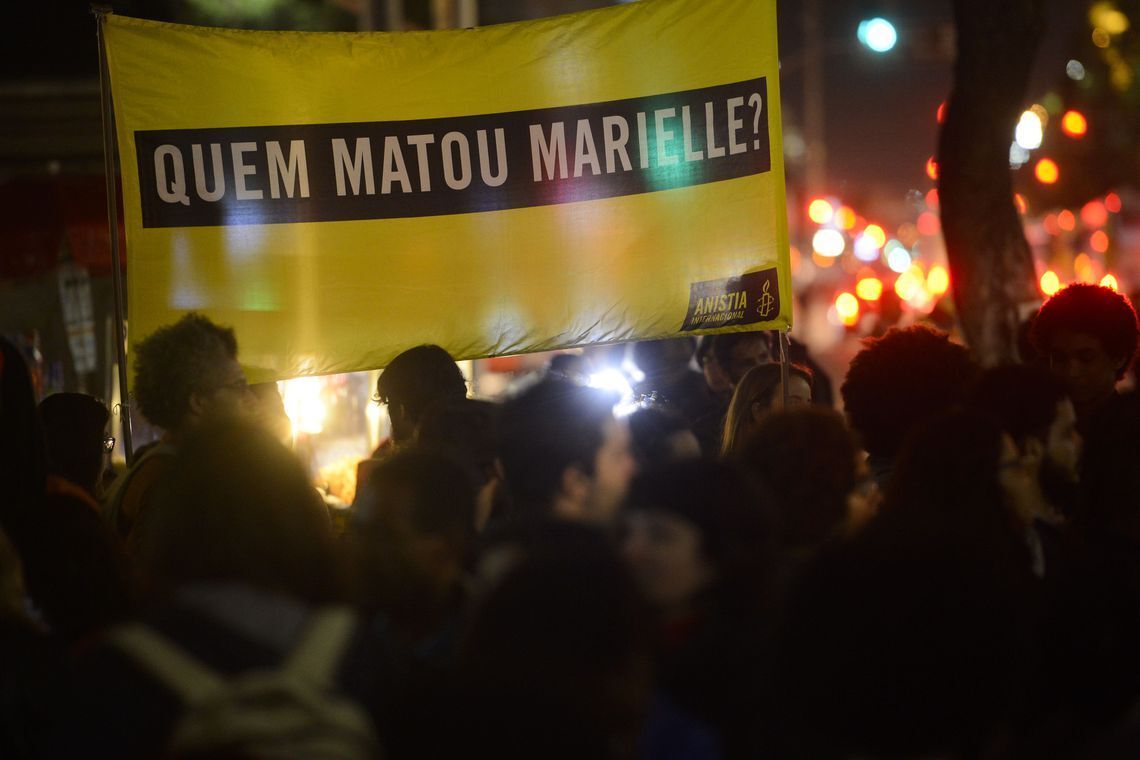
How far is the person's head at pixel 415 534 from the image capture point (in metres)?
3.31

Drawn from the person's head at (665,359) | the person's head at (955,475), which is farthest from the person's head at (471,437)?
the person's head at (665,359)

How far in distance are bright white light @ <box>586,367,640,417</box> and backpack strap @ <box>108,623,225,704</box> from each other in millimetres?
5487

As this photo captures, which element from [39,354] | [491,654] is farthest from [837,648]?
[39,354]

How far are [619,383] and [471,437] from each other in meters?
4.89

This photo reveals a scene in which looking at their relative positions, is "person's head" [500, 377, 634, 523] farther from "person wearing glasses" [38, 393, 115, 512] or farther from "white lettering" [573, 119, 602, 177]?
"white lettering" [573, 119, 602, 177]

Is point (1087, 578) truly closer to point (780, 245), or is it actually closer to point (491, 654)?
point (491, 654)

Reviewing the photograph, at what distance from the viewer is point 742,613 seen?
3.01m

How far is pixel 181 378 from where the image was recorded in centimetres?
514

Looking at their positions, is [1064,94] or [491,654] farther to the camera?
[1064,94]

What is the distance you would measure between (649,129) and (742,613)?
393 centimetres

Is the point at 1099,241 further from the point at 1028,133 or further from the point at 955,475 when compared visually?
the point at 955,475

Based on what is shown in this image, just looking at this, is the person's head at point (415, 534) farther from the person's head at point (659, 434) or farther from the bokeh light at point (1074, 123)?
the bokeh light at point (1074, 123)

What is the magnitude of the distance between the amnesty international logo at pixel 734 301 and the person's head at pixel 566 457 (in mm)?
2709

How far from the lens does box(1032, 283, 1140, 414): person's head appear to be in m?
6.04
